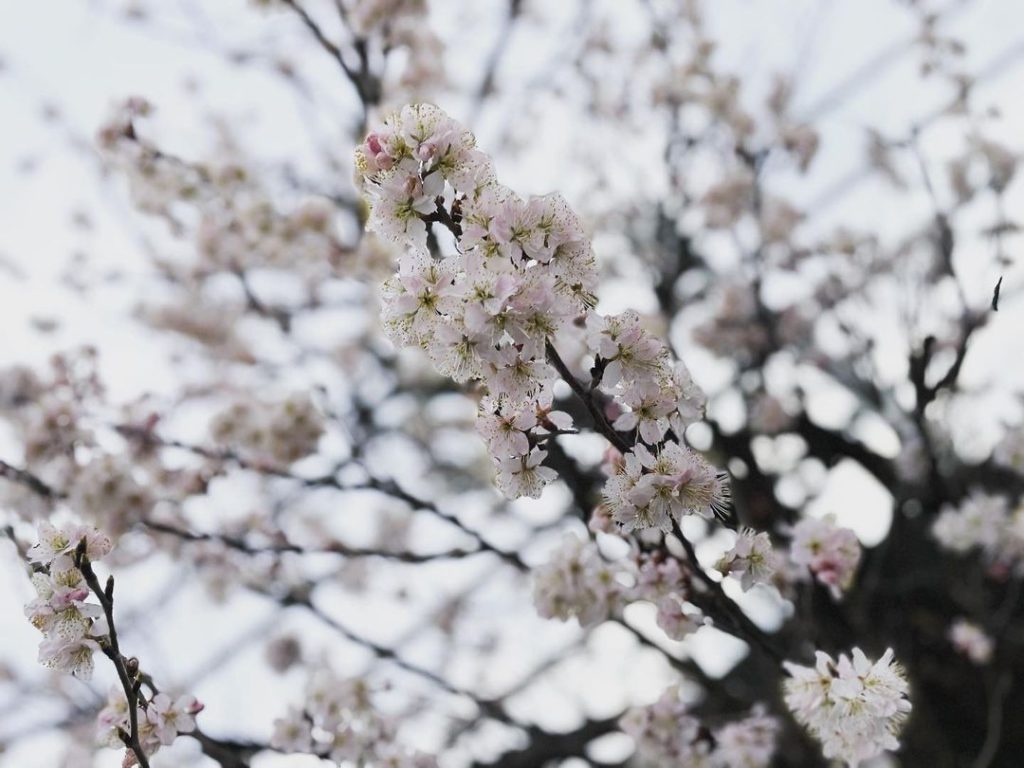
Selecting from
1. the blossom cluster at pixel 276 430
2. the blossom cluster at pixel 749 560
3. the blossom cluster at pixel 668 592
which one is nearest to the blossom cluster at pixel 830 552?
the blossom cluster at pixel 668 592

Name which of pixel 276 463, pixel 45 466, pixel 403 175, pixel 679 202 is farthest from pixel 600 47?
pixel 403 175

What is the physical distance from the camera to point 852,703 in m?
1.43

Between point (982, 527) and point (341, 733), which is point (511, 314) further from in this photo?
point (982, 527)

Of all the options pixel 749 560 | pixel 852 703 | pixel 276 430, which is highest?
pixel 276 430

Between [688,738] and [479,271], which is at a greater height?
[479,271]

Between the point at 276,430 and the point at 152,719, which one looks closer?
the point at 152,719

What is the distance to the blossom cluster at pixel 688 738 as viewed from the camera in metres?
2.10

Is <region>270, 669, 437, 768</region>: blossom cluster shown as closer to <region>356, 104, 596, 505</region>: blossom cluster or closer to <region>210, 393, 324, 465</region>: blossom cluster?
<region>210, 393, 324, 465</region>: blossom cluster

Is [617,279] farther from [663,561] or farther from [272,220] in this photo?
[663,561]

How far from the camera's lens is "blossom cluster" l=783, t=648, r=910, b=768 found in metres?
1.40

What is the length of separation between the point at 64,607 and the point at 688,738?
4.93 ft

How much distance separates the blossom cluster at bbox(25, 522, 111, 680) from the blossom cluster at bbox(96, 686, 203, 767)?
185 mm

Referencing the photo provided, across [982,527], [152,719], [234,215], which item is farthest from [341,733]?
[982,527]

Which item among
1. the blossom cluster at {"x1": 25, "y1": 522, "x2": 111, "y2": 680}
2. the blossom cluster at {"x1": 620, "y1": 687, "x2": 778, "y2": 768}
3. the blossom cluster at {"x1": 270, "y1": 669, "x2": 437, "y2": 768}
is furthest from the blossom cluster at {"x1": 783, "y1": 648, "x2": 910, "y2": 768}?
the blossom cluster at {"x1": 25, "y1": 522, "x2": 111, "y2": 680}
